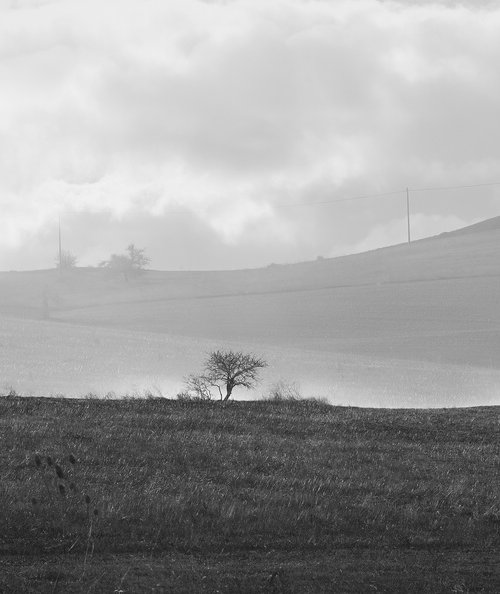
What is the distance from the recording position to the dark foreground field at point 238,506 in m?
9.23

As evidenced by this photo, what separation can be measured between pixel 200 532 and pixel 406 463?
7761mm

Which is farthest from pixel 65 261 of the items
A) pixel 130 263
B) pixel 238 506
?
pixel 238 506

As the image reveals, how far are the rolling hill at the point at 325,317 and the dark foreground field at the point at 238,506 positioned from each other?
20.0m

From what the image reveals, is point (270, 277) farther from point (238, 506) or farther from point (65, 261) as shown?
point (238, 506)

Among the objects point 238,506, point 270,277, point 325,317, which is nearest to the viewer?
point 238,506

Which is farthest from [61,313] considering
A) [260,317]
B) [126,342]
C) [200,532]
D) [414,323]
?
[200,532]

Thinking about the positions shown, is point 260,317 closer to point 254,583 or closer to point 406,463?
point 406,463

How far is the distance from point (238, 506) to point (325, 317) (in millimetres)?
68355

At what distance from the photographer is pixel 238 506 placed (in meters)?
Result: 12.3

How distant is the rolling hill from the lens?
2078 inches

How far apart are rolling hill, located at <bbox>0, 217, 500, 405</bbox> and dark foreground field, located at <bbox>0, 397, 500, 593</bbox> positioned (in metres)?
20.0

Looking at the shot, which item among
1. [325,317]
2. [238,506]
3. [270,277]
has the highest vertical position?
[270,277]

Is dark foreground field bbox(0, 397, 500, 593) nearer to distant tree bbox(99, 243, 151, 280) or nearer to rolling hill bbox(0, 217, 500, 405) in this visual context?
rolling hill bbox(0, 217, 500, 405)

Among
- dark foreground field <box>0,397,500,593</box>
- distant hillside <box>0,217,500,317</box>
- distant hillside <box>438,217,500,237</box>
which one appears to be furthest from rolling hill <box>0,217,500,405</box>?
dark foreground field <box>0,397,500,593</box>
